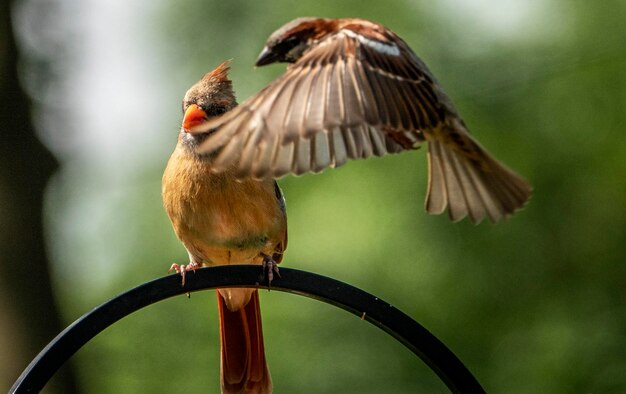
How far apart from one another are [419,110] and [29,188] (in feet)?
15.4

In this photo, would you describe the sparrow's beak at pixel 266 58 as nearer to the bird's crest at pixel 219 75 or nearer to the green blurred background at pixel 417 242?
the bird's crest at pixel 219 75

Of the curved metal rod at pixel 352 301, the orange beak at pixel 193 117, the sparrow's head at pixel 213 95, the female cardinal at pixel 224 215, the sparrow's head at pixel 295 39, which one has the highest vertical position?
the sparrow's head at pixel 295 39

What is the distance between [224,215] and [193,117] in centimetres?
42

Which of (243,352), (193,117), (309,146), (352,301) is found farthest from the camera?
(243,352)

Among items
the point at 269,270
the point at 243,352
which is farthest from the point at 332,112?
the point at 243,352

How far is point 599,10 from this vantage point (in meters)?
7.89

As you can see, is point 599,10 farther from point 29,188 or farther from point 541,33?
point 29,188

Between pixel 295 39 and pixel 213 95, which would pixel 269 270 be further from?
pixel 295 39

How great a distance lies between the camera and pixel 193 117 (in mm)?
3955

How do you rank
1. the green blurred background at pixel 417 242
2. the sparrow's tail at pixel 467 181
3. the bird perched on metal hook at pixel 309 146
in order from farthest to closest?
the green blurred background at pixel 417 242, the sparrow's tail at pixel 467 181, the bird perched on metal hook at pixel 309 146

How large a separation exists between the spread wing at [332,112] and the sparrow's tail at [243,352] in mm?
925

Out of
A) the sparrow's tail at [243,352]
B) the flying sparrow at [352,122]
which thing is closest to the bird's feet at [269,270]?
the flying sparrow at [352,122]

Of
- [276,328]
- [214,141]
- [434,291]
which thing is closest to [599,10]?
[434,291]

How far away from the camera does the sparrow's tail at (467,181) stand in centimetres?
391
